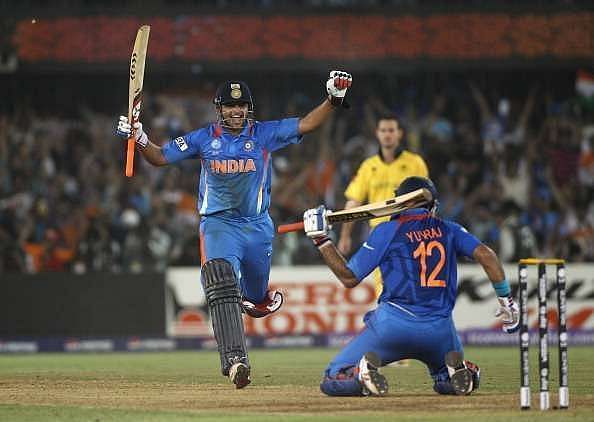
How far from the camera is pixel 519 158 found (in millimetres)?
19562

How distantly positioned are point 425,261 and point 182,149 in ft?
7.37

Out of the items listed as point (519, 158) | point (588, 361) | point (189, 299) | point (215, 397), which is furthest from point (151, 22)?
point (215, 397)

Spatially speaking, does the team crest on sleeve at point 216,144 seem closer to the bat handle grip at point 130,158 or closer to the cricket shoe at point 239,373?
the bat handle grip at point 130,158

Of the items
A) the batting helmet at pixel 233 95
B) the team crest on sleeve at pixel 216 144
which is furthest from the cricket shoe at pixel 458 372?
the batting helmet at pixel 233 95

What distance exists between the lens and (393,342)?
26.6 feet

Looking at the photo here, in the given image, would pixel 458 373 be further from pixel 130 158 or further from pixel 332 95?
pixel 130 158

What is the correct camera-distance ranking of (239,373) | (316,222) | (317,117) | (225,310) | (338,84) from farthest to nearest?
(317,117) < (225,310) < (338,84) < (239,373) < (316,222)

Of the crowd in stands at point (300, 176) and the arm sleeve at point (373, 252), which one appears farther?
the crowd in stands at point (300, 176)

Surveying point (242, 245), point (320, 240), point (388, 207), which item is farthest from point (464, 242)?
point (242, 245)

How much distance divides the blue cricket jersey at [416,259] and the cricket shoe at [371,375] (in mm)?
387

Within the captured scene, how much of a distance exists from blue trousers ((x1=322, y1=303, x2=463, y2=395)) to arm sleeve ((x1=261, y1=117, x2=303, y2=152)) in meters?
1.70

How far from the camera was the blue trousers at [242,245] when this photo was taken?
9297 millimetres

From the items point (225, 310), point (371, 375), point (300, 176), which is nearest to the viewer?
point (371, 375)

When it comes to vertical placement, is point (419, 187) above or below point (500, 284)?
above
